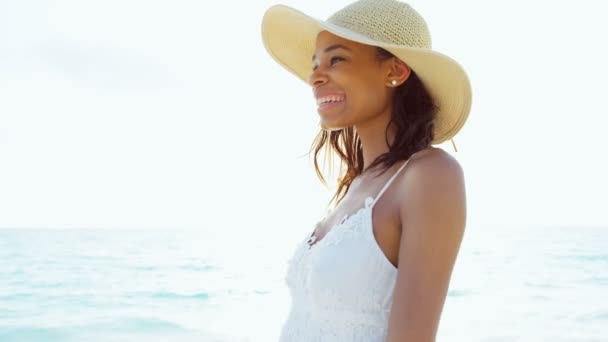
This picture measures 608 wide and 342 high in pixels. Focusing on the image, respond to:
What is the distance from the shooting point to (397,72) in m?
1.91

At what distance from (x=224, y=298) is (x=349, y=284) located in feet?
39.9

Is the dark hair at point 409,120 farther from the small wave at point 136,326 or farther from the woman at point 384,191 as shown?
the small wave at point 136,326

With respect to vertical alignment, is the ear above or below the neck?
above

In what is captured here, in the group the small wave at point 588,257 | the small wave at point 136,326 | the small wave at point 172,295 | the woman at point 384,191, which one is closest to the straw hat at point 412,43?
the woman at point 384,191

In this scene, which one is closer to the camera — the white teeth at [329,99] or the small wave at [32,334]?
the white teeth at [329,99]

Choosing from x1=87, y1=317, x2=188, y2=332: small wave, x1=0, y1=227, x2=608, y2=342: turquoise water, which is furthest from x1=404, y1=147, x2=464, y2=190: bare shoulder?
x1=87, y1=317, x2=188, y2=332: small wave

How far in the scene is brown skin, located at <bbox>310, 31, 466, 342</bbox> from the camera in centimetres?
155

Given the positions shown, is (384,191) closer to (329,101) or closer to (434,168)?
(434,168)

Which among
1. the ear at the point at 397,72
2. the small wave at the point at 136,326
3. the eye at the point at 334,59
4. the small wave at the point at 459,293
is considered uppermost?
the eye at the point at 334,59

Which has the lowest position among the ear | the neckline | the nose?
the neckline

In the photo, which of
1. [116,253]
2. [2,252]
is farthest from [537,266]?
[2,252]

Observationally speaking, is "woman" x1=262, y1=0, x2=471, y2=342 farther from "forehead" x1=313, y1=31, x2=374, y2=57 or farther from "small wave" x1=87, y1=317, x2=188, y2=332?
"small wave" x1=87, y1=317, x2=188, y2=332

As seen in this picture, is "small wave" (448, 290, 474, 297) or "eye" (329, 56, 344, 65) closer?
"eye" (329, 56, 344, 65)

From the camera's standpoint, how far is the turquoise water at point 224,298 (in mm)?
10172
